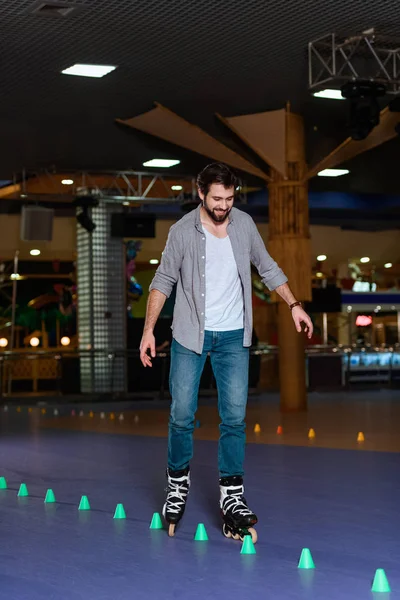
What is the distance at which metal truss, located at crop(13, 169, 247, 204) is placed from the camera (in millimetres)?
16734

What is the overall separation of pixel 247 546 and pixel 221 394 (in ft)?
2.25

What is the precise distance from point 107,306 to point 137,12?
1049 cm

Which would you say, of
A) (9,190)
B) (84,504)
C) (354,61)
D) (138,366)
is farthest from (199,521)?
(9,190)

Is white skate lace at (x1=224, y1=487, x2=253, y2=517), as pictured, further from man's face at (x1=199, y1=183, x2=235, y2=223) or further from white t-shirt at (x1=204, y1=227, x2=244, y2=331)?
man's face at (x1=199, y1=183, x2=235, y2=223)

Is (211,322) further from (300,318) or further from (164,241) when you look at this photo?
(164,241)

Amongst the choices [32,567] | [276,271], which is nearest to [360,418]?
[276,271]

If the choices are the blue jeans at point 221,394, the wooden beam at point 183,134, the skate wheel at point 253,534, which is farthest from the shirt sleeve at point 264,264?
the wooden beam at point 183,134

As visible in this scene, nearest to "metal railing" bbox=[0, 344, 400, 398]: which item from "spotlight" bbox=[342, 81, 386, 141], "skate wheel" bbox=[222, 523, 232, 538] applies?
"spotlight" bbox=[342, 81, 386, 141]

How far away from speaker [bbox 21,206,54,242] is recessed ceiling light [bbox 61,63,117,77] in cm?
673

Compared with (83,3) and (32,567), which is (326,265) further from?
(32,567)

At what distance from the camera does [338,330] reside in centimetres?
2478

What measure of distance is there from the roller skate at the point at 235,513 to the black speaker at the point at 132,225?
14329mm

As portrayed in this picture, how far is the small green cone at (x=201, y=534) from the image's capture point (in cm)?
426

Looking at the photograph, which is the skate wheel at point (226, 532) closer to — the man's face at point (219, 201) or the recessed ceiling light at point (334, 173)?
the man's face at point (219, 201)
